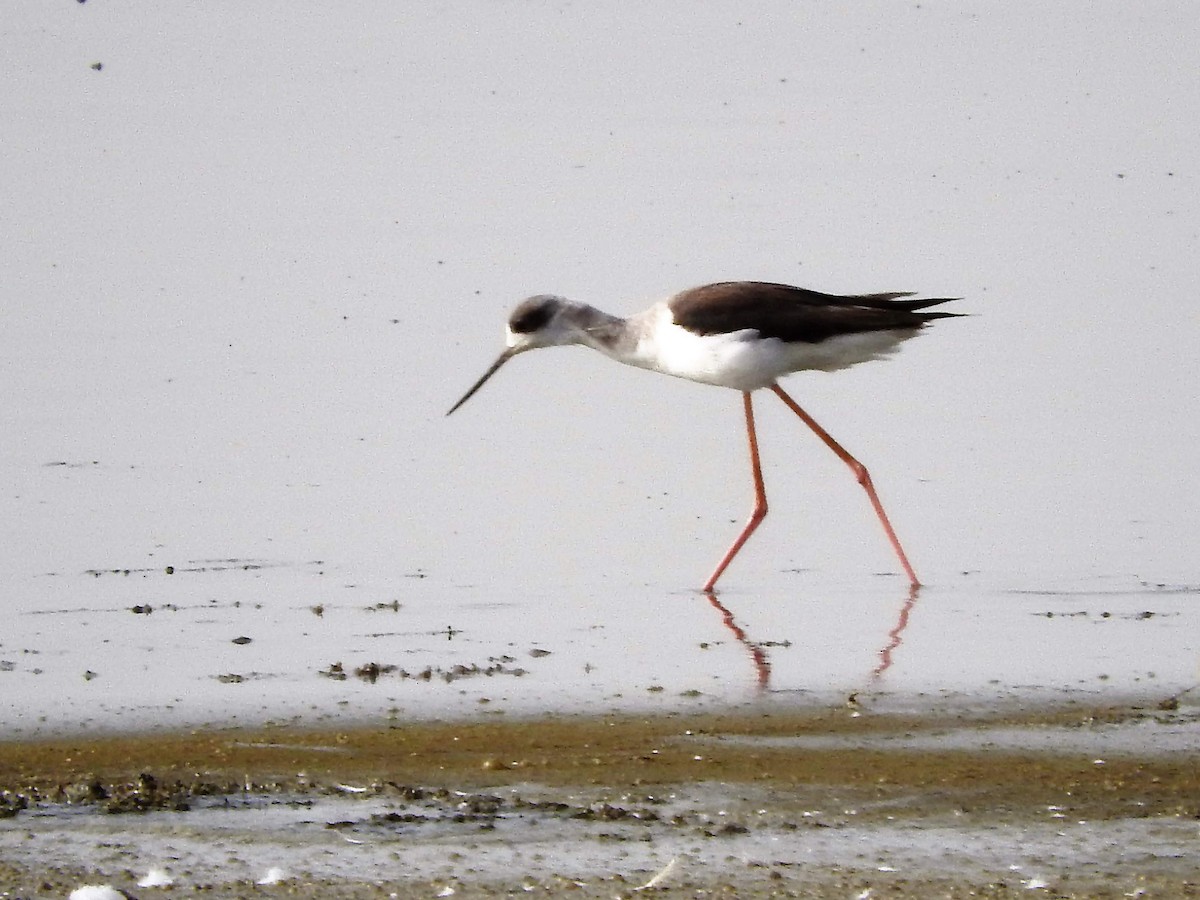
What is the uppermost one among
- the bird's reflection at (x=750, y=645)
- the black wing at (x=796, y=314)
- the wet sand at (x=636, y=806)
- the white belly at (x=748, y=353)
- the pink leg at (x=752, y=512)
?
the black wing at (x=796, y=314)

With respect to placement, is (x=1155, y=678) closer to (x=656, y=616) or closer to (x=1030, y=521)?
(x=656, y=616)

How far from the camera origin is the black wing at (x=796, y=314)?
30.7ft

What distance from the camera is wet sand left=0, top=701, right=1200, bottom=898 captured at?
15.5 feet

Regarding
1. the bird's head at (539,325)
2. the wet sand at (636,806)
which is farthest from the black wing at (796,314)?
the wet sand at (636,806)

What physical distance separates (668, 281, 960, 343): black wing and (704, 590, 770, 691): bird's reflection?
1479mm

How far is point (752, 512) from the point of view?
941 centimetres

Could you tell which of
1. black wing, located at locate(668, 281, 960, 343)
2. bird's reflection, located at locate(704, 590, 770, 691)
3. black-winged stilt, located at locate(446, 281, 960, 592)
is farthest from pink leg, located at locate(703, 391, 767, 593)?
black wing, located at locate(668, 281, 960, 343)

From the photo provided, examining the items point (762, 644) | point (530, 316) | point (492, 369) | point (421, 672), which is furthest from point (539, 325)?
point (421, 672)

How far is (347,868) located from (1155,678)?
119 inches

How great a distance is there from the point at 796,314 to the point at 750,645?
2.37 metres

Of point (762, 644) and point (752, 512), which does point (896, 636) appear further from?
point (752, 512)

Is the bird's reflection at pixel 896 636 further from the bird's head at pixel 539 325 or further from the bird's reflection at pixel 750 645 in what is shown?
the bird's head at pixel 539 325

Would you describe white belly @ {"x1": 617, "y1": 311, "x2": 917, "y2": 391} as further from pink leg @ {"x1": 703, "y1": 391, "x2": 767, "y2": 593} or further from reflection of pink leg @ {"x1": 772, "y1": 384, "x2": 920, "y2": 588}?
reflection of pink leg @ {"x1": 772, "y1": 384, "x2": 920, "y2": 588}

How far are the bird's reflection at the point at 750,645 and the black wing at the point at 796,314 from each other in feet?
4.85
